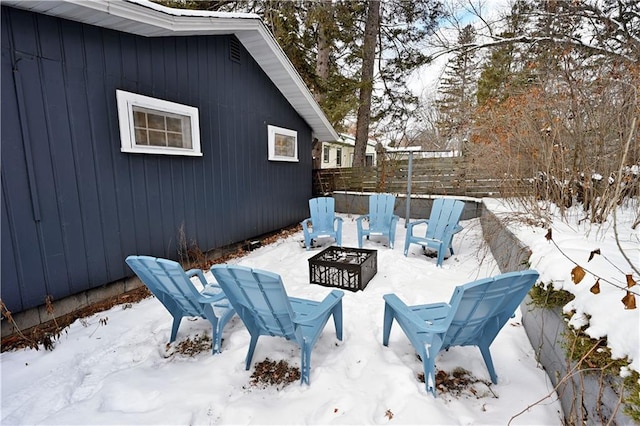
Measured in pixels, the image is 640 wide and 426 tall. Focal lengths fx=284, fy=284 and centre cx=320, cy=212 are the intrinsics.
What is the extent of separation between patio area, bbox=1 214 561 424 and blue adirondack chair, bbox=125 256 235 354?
206mm

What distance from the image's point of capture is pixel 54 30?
8.23 feet

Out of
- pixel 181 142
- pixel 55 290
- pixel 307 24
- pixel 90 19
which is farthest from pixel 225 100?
pixel 307 24

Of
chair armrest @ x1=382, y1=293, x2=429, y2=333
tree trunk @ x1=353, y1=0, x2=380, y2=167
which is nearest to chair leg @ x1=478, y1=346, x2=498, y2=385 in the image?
chair armrest @ x1=382, y1=293, x2=429, y2=333

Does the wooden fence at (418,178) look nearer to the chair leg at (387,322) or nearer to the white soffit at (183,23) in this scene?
the white soffit at (183,23)

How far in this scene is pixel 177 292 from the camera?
2.06 m

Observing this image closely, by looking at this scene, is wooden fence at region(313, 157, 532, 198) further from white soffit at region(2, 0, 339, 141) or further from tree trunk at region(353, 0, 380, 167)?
white soffit at region(2, 0, 339, 141)

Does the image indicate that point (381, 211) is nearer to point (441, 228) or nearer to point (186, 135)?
point (441, 228)

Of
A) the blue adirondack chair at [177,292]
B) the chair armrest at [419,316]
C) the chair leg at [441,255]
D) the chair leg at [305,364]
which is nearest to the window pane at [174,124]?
A: the blue adirondack chair at [177,292]

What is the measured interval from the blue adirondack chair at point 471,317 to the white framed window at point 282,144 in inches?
171

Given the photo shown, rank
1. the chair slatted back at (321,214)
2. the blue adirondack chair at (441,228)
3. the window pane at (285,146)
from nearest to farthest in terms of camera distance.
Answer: the blue adirondack chair at (441,228)
the chair slatted back at (321,214)
the window pane at (285,146)

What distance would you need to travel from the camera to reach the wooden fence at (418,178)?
6.70m

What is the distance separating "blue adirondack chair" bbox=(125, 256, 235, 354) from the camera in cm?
190

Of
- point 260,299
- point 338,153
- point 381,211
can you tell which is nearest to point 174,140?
point 260,299

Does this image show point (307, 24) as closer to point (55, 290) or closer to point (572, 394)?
point (55, 290)
